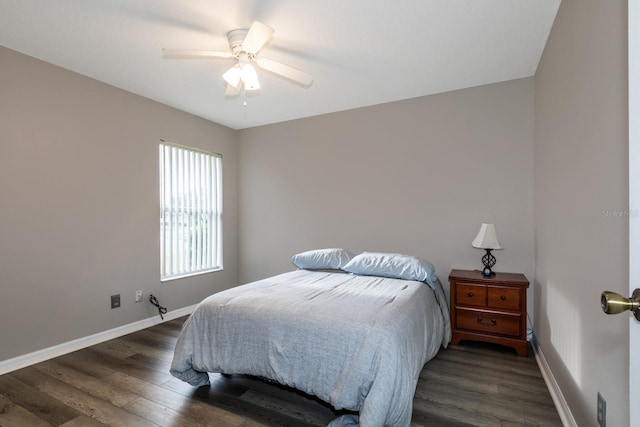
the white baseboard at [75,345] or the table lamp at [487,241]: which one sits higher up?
the table lamp at [487,241]

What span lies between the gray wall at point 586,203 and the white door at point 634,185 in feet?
1.39

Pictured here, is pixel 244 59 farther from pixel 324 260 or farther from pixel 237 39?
pixel 324 260

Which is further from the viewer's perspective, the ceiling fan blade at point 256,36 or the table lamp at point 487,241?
the table lamp at point 487,241

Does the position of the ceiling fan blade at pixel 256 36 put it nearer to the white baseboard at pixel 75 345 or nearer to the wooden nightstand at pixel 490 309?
the wooden nightstand at pixel 490 309

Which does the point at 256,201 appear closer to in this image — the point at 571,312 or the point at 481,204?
the point at 481,204

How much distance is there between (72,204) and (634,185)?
373 centimetres

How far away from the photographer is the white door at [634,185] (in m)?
0.74

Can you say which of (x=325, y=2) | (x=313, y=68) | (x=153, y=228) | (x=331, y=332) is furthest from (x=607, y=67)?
(x=153, y=228)

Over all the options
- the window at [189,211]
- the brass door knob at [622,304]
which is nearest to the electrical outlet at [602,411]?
the brass door knob at [622,304]

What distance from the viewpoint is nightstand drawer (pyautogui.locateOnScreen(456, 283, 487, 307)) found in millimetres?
2881

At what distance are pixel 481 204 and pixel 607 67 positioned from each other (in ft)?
6.80

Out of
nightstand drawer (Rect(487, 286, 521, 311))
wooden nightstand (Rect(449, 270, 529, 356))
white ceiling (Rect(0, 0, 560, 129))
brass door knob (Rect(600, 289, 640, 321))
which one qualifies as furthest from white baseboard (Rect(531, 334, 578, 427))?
white ceiling (Rect(0, 0, 560, 129))

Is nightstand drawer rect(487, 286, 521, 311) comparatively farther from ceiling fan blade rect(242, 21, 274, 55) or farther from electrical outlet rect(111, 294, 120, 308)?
electrical outlet rect(111, 294, 120, 308)

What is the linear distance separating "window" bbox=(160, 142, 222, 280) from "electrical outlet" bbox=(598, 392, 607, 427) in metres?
3.88
